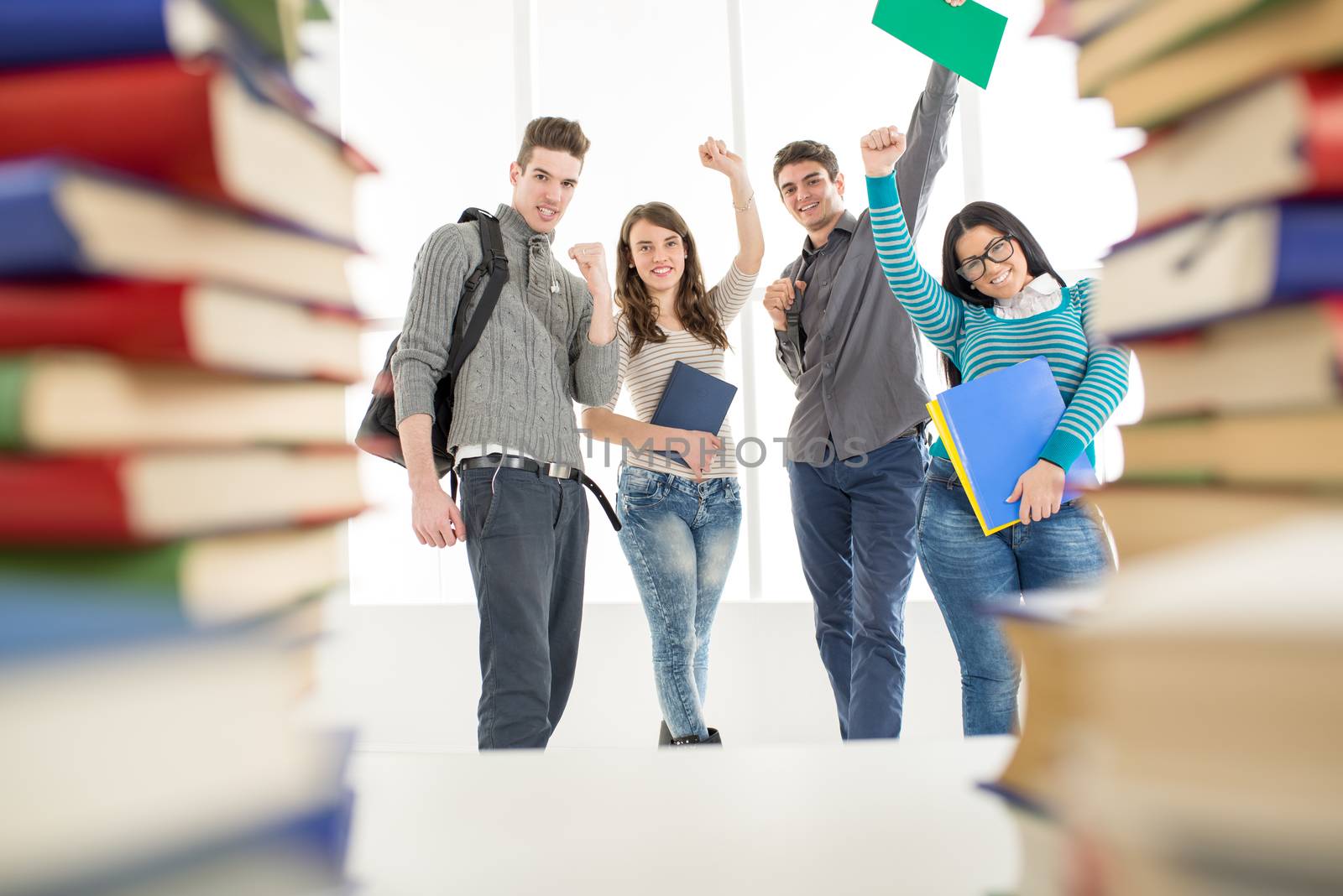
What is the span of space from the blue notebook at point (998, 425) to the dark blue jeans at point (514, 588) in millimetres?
724

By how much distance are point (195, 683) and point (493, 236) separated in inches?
61.2

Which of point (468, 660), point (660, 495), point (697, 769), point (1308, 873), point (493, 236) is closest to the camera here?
point (1308, 873)

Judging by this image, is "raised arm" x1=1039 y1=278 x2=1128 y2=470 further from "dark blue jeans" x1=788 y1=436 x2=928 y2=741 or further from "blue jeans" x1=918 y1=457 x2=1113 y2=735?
"dark blue jeans" x1=788 y1=436 x2=928 y2=741

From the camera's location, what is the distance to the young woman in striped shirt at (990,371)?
59.2 inches

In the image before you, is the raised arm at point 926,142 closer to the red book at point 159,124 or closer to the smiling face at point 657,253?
the smiling face at point 657,253

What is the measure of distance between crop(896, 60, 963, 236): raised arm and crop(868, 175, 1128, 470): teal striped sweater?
13.1 inches

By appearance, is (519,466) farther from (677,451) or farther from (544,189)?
(677,451)

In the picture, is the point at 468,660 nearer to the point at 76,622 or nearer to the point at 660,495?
the point at 660,495

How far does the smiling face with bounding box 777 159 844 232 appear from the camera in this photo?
7.34 ft

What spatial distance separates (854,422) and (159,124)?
6.55ft

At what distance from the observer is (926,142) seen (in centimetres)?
201

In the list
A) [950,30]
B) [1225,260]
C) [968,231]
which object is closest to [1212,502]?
[1225,260]

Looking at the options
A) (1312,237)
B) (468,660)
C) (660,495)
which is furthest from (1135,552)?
(468,660)

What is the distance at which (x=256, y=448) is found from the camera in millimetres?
223
